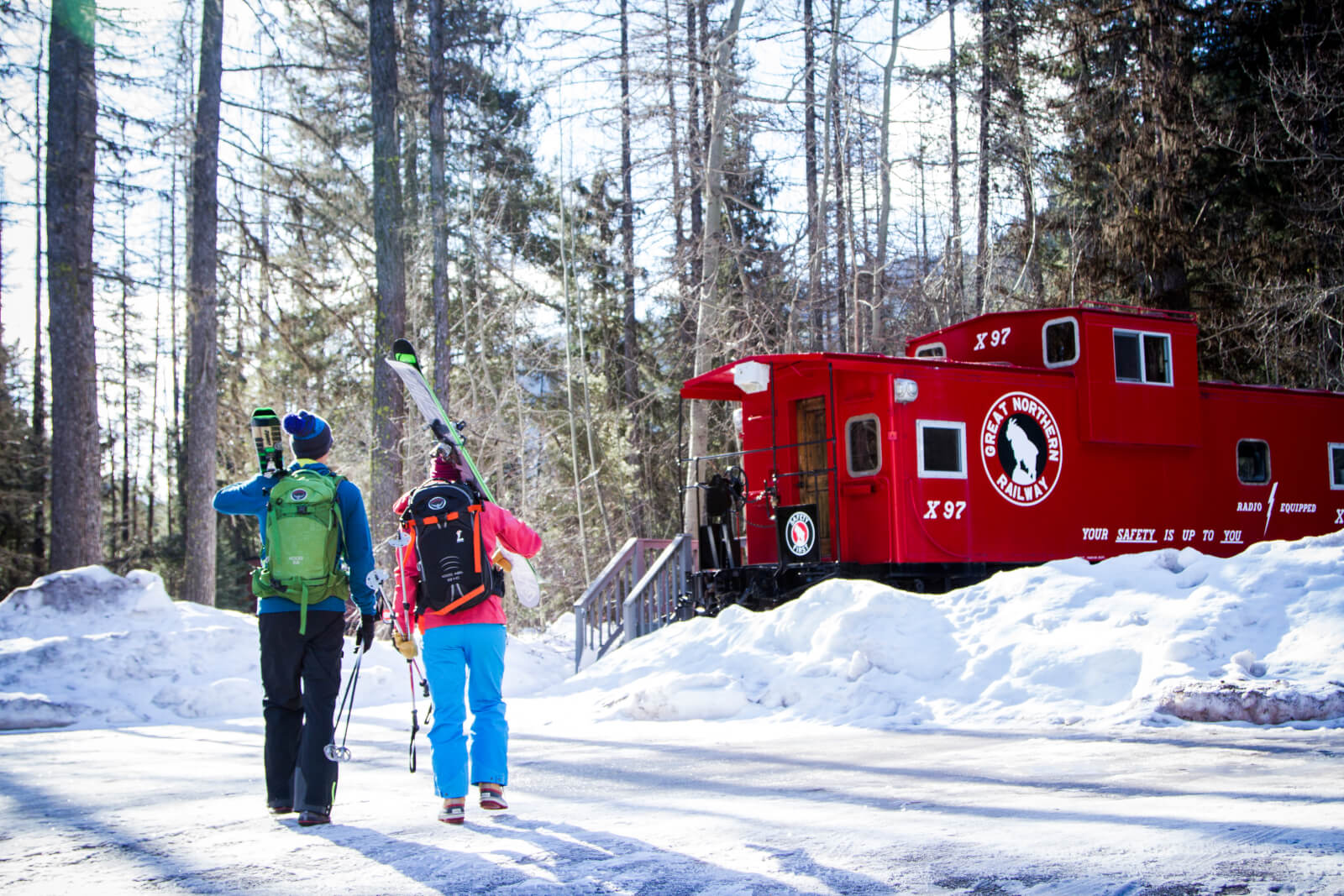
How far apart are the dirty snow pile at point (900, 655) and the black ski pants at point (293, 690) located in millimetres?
4243

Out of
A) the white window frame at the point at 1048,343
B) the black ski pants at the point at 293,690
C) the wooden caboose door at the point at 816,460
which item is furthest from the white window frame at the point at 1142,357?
the black ski pants at the point at 293,690

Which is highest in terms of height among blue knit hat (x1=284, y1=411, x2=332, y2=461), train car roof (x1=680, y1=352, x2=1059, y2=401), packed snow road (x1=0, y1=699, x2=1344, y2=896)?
train car roof (x1=680, y1=352, x2=1059, y2=401)

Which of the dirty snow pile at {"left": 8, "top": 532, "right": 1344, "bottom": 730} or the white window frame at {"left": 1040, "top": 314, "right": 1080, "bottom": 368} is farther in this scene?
the white window frame at {"left": 1040, "top": 314, "right": 1080, "bottom": 368}

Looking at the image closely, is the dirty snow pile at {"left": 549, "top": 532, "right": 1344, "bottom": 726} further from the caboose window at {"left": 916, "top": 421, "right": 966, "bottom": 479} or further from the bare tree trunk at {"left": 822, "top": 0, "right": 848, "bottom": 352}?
the bare tree trunk at {"left": 822, "top": 0, "right": 848, "bottom": 352}

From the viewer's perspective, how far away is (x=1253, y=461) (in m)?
14.6

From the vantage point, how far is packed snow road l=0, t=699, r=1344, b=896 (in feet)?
12.2

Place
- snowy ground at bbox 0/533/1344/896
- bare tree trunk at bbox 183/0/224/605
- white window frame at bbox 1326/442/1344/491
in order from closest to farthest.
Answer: snowy ground at bbox 0/533/1344/896 < white window frame at bbox 1326/442/1344/491 < bare tree trunk at bbox 183/0/224/605

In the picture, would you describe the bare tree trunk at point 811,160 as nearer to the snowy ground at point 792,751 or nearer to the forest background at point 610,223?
the forest background at point 610,223

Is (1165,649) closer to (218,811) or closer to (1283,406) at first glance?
(218,811)

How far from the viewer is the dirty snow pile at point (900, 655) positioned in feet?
25.1

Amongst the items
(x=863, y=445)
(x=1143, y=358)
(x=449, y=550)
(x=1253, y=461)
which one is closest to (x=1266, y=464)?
(x=1253, y=461)

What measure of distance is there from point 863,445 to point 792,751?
601 centimetres

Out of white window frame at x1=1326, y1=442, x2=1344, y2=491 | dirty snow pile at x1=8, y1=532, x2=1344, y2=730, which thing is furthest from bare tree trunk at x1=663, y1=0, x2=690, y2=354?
dirty snow pile at x1=8, y1=532, x2=1344, y2=730

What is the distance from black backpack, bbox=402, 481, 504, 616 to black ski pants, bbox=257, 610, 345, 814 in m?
0.45
